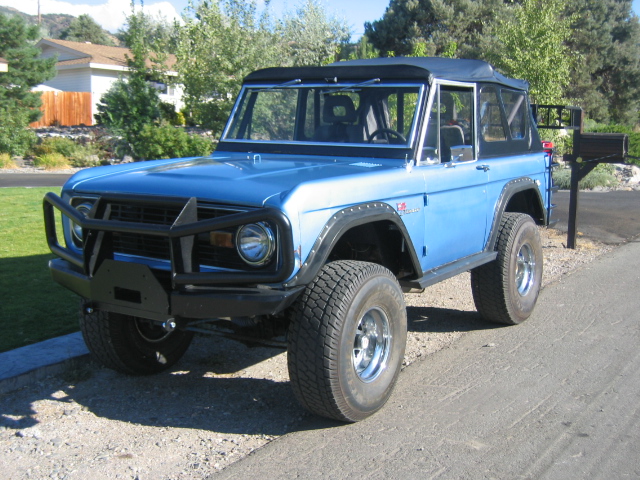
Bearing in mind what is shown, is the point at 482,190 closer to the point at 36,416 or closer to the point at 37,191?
the point at 36,416

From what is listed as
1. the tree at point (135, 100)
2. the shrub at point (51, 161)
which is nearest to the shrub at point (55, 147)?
the shrub at point (51, 161)

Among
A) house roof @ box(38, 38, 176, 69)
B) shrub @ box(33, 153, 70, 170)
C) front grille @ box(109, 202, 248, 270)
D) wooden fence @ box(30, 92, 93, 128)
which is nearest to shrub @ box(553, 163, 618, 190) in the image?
front grille @ box(109, 202, 248, 270)

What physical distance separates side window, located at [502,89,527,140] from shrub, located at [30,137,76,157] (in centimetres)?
1984

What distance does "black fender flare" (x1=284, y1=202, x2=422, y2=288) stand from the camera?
143 inches

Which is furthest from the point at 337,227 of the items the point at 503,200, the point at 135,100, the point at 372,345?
the point at 135,100

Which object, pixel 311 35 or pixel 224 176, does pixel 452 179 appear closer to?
pixel 224 176

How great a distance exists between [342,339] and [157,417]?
130 cm

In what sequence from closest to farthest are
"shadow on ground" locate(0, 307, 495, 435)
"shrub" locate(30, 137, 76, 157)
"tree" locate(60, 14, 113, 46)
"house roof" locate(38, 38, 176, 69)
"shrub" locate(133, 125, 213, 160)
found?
"shadow on ground" locate(0, 307, 495, 435), "shrub" locate(133, 125, 213, 160), "shrub" locate(30, 137, 76, 157), "house roof" locate(38, 38, 176, 69), "tree" locate(60, 14, 113, 46)

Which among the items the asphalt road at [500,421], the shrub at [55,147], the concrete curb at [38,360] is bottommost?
the asphalt road at [500,421]

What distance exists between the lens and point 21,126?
2433 cm

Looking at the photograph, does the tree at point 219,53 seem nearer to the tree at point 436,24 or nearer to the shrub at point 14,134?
the shrub at point 14,134

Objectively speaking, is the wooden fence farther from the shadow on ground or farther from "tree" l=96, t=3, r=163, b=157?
the shadow on ground

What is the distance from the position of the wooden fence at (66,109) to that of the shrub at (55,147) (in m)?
10.5

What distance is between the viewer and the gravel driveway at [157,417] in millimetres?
3562
